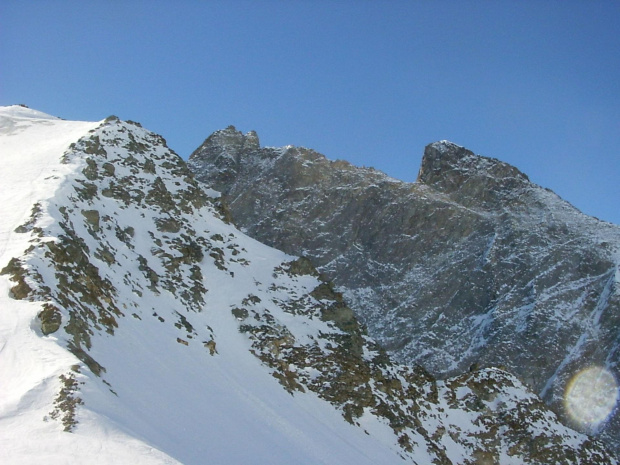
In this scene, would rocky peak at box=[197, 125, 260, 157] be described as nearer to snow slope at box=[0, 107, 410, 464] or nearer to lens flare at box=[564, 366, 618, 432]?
lens flare at box=[564, 366, 618, 432]

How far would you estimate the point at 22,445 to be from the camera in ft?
43.7

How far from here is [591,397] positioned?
232ft

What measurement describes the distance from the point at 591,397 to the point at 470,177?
4474 cm

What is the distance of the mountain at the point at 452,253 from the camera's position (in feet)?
251

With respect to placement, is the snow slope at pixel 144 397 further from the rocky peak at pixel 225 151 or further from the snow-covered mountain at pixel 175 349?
the rocky peak at pixel 225 151

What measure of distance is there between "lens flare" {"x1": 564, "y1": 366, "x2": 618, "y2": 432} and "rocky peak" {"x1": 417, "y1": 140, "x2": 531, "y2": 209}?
3430 cm

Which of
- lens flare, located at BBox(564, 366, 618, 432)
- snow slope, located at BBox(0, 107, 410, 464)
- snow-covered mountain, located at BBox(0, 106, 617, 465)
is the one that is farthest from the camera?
lens flare, located at BBox(564, 366, 618, 432)

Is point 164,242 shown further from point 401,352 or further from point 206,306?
point 401,352

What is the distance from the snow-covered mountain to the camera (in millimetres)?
16609

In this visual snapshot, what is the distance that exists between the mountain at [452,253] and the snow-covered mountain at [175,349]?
27.5 meters

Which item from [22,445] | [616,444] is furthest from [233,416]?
A: [616,444]

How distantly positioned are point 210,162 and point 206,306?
249 feet

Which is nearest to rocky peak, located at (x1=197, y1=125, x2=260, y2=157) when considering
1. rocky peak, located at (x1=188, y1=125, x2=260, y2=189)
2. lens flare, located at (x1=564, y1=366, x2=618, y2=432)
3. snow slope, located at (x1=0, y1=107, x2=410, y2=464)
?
rocky peak, located at (x1=188, y1=125, x2=260, y2=189)

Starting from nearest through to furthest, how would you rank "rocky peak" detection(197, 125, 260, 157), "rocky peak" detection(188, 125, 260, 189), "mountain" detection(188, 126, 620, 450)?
1. "mountain" detection(188, 126, 620, 450)
2. "rocky peak" detection(188, 125, 260, 189)
3. "rocky peak" detection(197, 125, 260, 157)
